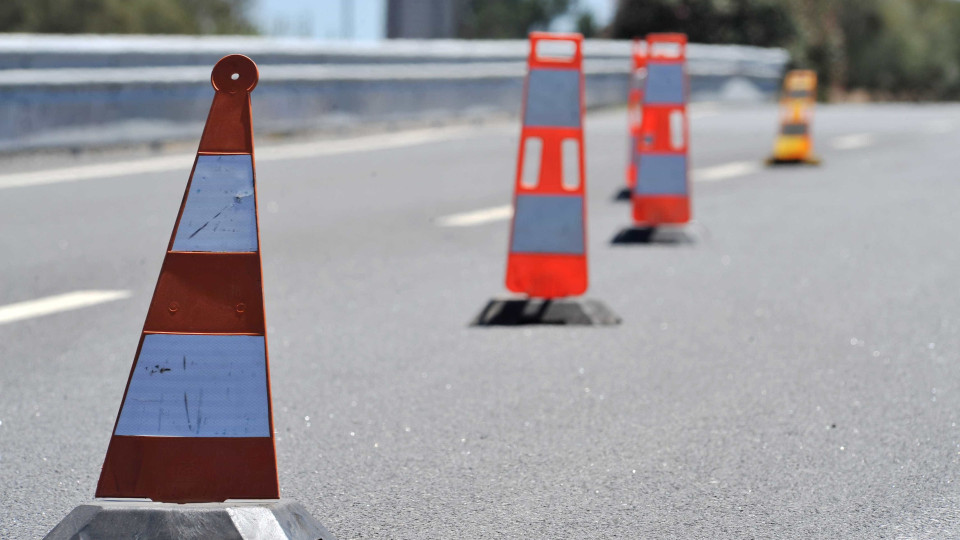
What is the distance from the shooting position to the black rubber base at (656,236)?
9.23 metres

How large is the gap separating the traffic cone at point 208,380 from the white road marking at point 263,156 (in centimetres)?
815

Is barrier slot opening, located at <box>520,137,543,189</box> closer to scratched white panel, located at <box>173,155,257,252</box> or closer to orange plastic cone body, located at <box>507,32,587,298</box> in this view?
orange plastic cone body, located at <box>507,32,587,298</box>

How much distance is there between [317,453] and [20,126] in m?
9.08

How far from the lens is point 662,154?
30.3ft

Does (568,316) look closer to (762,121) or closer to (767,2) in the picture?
(762,121)

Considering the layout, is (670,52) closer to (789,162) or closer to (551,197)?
(551,197)

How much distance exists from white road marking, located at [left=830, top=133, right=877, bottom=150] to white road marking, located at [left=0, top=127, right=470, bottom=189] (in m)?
4.37

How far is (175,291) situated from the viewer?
352 cm

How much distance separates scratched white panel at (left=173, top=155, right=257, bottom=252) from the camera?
139 inches

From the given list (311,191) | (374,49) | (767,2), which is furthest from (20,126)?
(767,2)

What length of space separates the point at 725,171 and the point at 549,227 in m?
7.70

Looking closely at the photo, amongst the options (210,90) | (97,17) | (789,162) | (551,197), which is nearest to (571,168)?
(789,162)

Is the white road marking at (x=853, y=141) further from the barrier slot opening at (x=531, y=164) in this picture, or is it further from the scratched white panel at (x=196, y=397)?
the scratched white panel at (x=196, y=397)

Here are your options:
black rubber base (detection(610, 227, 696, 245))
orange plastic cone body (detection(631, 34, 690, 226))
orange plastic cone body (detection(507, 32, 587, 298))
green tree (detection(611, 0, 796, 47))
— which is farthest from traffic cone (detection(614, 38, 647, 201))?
green tree (detection(611, 0, 796, 47))
